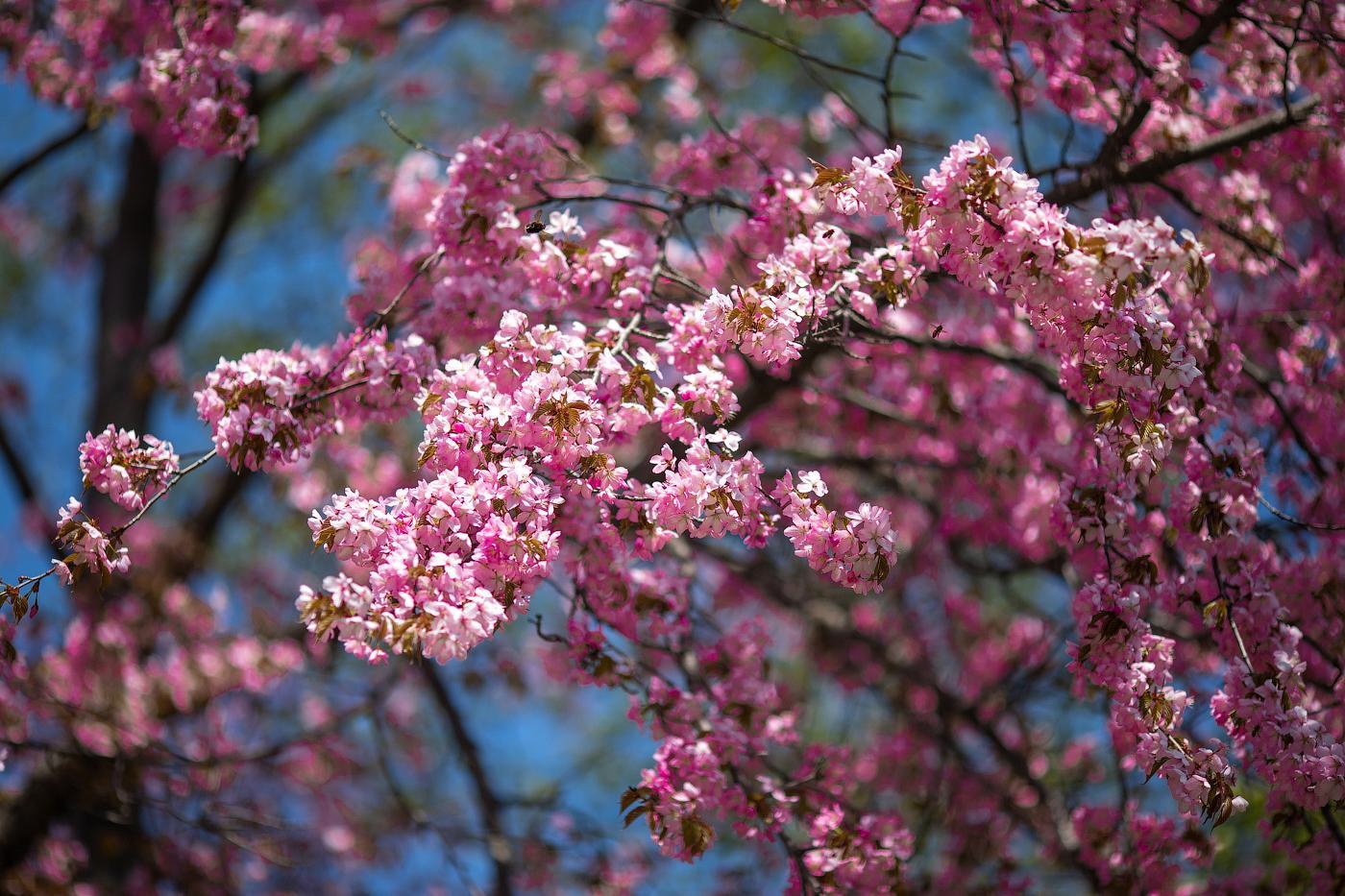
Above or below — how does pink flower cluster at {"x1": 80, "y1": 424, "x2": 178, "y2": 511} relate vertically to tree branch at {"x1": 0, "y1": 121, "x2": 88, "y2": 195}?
below

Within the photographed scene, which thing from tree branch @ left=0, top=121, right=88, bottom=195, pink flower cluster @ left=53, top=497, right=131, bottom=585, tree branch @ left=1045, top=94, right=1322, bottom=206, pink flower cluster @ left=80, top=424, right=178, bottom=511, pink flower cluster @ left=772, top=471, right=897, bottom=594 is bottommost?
pink flower cluster @ left=772, top=471, right=897, bottom=594

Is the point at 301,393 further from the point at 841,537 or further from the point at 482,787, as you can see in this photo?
the point at 482,787

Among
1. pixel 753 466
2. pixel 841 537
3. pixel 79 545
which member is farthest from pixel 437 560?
pixel 79 545

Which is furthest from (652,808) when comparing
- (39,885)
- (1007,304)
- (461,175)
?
(39,885)

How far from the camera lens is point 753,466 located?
8.33ft

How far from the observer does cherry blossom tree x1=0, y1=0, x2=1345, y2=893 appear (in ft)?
8.45

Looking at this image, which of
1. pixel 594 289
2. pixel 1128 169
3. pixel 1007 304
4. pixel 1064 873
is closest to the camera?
pixel 594 289

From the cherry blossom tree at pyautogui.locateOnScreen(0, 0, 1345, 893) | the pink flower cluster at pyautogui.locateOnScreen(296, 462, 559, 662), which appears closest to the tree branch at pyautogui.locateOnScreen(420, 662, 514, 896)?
the cherry blossom tree at pyautogui.locateOnScreen(0, 0, 1345, 893)

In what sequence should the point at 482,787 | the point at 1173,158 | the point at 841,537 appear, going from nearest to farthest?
the point at 841,537
the point at 1173,158
the point at 482,787

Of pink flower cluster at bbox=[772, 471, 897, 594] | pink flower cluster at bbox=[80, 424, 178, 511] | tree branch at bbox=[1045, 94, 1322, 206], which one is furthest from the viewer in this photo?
tree branch at bbox=[1045, 94, 1322, 206]

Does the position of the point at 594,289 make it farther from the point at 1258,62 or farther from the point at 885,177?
the point at 1258,62

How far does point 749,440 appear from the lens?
6023 mm

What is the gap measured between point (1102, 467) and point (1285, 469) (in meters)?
1.44

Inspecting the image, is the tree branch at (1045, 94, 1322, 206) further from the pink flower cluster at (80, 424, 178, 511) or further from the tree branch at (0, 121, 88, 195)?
the tree branch at (0, 121, 88, 195)
